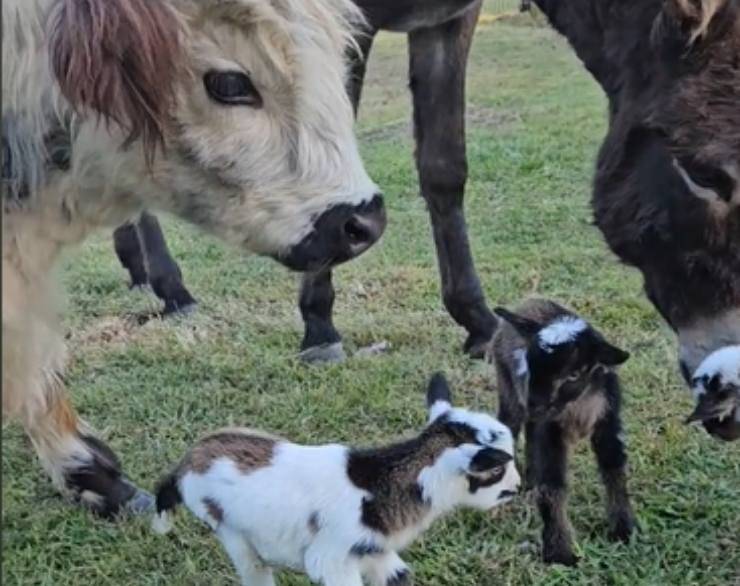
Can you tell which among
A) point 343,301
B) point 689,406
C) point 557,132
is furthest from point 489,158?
point 689,406

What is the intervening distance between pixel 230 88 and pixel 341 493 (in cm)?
78

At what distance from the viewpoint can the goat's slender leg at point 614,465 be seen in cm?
267

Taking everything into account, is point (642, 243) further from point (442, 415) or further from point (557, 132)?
point (557, 132)

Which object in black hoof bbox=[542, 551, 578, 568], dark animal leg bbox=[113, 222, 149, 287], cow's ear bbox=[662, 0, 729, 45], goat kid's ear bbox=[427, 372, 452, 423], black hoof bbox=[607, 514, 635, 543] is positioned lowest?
dark animal leg bbox=[113, 222, 149, 287]

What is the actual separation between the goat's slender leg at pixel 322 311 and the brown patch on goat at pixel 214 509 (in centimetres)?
177

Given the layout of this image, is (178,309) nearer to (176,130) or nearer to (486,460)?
(176,130)

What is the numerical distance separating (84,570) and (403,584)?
0.80m

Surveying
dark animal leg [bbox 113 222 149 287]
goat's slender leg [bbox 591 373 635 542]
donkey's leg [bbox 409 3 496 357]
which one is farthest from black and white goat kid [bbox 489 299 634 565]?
dark animal leg [bbox 113 222 149 287]

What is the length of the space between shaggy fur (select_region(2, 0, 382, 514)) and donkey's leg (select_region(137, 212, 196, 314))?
255cm

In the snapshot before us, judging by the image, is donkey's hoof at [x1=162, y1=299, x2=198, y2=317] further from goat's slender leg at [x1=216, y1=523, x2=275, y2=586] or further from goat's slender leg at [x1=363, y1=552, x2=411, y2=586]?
goat's slender leg at [x1=363, y1=552, x2=411, y2=586]

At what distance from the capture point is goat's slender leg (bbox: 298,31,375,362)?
161 inches

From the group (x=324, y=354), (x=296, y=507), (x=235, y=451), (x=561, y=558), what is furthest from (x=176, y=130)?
(x=324, y=354)

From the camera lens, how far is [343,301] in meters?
5.06

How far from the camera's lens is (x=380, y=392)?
3.60 meters
